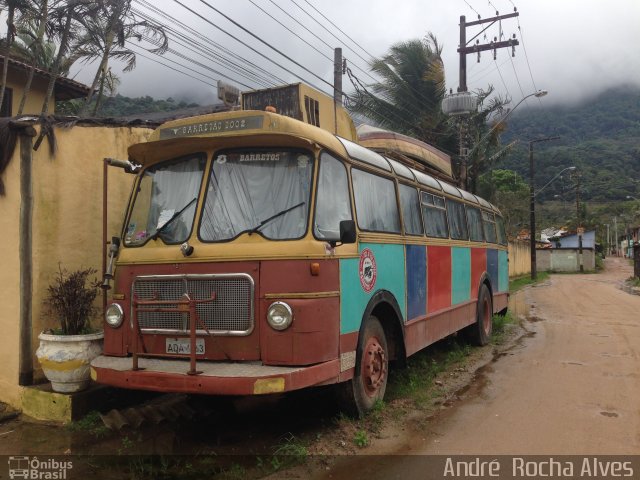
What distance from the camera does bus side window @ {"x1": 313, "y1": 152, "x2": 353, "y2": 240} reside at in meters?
4.85

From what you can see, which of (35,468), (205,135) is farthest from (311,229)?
(35,468)

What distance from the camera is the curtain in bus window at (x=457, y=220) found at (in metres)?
8.77

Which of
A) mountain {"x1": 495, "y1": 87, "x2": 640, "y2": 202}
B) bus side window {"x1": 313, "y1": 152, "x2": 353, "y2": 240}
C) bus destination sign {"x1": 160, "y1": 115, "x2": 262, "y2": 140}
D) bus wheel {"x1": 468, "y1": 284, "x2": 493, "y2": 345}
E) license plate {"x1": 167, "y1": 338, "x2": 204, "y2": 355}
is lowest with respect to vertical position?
bus wheel {"x1": 468, "y1": 284, "x2": 493, "y2": 345}

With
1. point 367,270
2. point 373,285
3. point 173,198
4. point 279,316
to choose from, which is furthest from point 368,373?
point 173,198

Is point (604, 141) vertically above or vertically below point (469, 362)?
above

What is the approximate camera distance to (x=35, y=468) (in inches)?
181

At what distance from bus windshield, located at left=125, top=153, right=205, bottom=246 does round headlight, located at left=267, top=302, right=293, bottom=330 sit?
114 cm

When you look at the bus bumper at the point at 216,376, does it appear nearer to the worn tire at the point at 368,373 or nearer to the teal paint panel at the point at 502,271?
the worn tire at the point at 368,373

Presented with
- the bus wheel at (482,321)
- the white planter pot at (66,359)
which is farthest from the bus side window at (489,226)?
the white planter pot at (66,359)

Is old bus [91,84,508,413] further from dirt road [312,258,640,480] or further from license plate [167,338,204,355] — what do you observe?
dirt road [312,258,640,480]

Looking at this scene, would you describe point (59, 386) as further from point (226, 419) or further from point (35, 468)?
point (226, 419)

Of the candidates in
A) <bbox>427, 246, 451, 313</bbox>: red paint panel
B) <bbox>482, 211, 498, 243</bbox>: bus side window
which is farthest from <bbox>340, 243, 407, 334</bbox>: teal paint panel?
<bbox>482, 211, 498, 243</bbox>: bus side window

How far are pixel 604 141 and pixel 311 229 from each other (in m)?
105

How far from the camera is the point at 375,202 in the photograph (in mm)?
5961
